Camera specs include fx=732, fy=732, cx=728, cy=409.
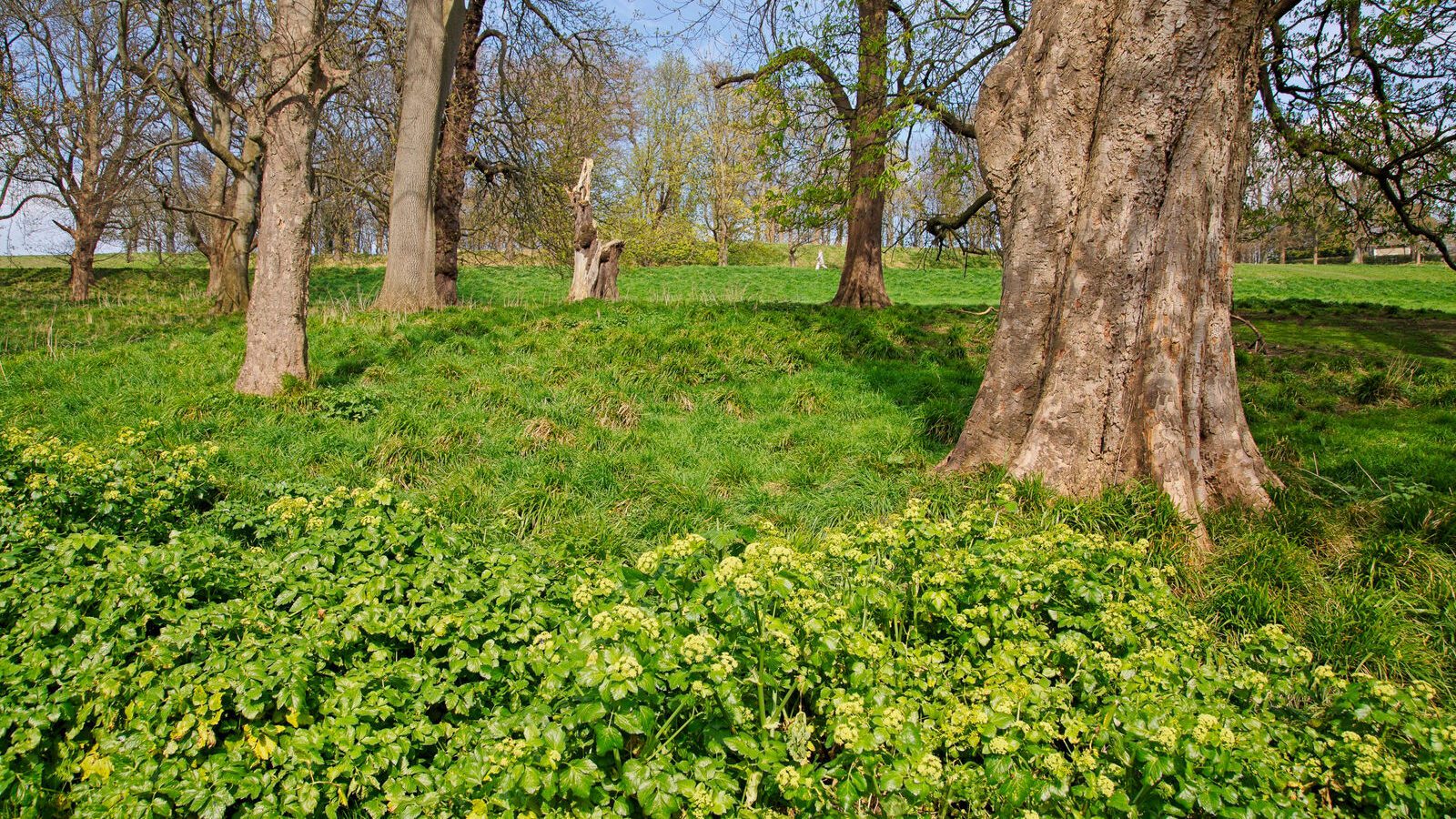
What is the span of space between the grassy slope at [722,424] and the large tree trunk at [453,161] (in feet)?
8.48

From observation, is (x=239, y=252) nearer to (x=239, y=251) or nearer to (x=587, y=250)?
(x=239, y=251)

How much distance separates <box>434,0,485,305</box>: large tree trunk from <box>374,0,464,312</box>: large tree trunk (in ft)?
4.13

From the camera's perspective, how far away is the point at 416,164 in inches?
423

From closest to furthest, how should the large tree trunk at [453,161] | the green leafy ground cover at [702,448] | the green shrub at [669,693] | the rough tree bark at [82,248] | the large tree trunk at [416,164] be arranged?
the green shrub at [669,693], the green leafy ground cover at [702,448], the large tree trunk at [416,164], the large tree trunk at [453,161], the rough tree bark at [82,248]

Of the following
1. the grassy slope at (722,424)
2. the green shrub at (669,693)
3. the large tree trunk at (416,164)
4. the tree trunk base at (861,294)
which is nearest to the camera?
the green shrub at (669,693)

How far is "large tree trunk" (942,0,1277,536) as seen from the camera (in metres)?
4.43

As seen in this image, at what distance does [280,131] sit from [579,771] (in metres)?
7.04

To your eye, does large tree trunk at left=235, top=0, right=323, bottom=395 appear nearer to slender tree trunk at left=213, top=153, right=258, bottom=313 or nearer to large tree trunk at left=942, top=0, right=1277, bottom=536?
large tree trunk at left=942, top=0, right=1277, bottom=536

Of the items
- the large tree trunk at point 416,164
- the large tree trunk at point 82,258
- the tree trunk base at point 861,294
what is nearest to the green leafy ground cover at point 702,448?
the large tree trunk at point 416,164

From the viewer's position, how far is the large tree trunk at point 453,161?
12297 mm

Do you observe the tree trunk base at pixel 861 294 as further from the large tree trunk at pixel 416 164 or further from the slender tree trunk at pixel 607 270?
the large tree trunk at pixel 416 164

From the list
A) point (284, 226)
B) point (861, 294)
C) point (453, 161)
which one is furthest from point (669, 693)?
point (453, 161)

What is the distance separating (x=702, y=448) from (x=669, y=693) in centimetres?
362

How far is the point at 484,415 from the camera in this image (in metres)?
6.39
